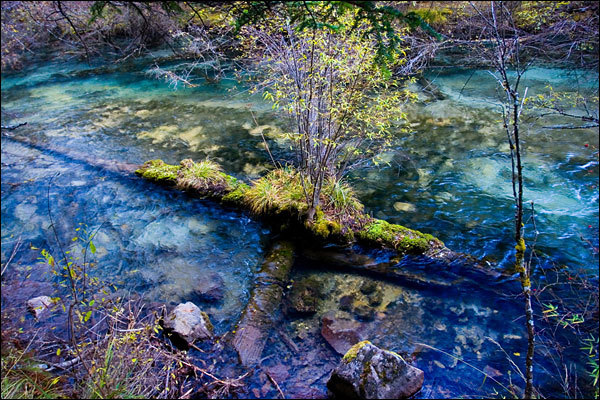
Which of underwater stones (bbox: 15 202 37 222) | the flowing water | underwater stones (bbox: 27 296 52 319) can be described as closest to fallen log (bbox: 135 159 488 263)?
the flowing water

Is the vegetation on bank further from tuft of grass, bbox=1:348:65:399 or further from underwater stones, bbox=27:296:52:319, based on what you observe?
underwater stones, bbox=27:296:52:319

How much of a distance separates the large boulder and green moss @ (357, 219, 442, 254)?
2.22 meters

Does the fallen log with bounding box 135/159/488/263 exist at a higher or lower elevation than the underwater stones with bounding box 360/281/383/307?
higher

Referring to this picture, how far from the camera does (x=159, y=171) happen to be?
27.8 ft

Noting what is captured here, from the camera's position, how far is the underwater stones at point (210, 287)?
17.7 ft

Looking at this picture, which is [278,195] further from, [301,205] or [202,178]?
[202,178]

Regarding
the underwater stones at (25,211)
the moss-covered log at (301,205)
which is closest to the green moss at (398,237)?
the moss-covered log at (301,205)

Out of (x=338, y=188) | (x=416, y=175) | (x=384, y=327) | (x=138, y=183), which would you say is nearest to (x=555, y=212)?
(x=416, y=175)

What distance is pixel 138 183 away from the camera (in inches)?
334

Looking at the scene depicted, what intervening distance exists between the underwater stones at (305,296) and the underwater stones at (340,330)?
0.81ft

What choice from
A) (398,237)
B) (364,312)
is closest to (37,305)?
(364,312)

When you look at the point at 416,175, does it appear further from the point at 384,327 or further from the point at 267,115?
the point at 267,115

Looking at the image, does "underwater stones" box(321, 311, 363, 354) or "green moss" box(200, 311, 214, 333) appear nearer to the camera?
"underwater stones" box(321, 311, 363, 354)

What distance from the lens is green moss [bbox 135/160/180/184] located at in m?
8.30
